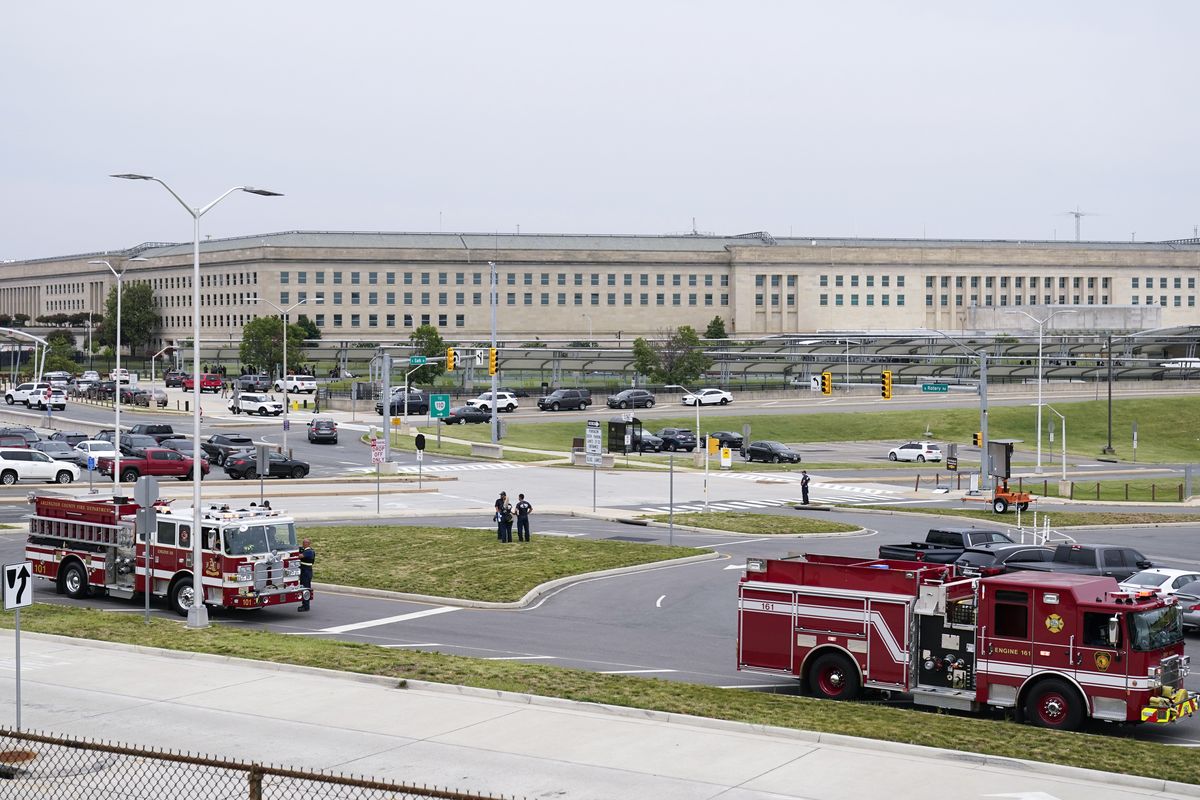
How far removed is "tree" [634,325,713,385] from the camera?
126 metres

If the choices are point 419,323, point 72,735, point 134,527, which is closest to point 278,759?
point 72,735

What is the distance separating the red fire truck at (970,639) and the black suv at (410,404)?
82775mm

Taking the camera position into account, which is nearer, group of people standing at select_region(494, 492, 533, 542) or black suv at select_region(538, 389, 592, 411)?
group of people standing at select_region(494, 492, 533, 542)

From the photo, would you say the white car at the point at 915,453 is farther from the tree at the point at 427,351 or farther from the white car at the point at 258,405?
the tree at the point at 427,351

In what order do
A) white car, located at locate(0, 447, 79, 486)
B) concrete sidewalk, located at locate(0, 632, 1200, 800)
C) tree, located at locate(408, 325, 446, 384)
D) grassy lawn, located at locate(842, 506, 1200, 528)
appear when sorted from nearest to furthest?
concrete sidewalk, located at locate(0, 632, 1200, 800), grassy lawn, located at locate(842, 506, 1200, 528), white car, located at locate(0, 447, 79, 486), tree, located at locate(408, 325, 446, 384)

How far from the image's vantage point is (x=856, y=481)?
7306 cm

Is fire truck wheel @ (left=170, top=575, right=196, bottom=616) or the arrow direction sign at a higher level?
the arrow direction sign

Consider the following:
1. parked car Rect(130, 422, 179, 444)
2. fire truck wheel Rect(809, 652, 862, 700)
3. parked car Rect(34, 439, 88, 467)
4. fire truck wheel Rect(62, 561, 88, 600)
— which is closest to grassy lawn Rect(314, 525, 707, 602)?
fire truck wheel Rect(62, 561, 88, 600)

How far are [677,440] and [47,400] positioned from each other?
1841 inches

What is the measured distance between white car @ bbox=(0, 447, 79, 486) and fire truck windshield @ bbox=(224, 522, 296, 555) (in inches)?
1373

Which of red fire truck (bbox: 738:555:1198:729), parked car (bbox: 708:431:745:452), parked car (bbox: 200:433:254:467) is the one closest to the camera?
red fire truck (bbox: 738:555:1198:729)

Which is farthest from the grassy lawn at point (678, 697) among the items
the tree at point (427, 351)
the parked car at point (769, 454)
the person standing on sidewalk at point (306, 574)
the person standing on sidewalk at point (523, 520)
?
the tree at point (427, 351)

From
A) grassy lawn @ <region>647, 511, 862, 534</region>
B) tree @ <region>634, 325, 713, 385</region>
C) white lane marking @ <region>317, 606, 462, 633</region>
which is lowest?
grassy lawn @ <region>647, 511, 862, 534</region>

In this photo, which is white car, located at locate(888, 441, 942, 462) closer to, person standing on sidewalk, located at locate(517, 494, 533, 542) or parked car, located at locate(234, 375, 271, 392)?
person standing on sidewalk, located at locate(517, 494, 533, 542)
